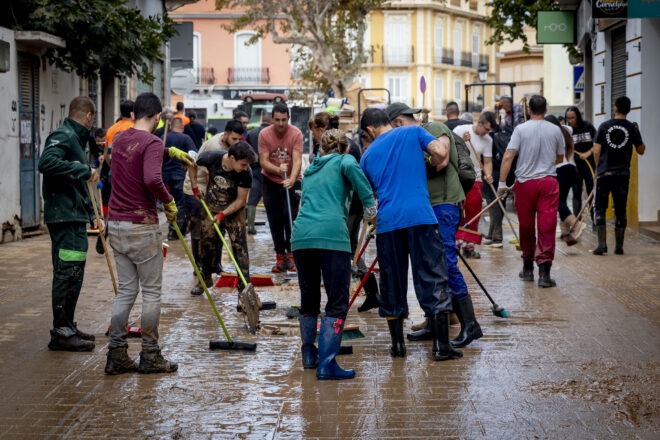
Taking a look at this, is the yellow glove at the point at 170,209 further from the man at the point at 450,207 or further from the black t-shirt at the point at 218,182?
the black t-shirt at the point at 218,182

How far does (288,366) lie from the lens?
260 inches

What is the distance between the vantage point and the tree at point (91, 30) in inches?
579

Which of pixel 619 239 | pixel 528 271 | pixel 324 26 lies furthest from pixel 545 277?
pixel 324 26

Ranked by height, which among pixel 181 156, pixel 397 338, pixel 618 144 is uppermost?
pixel 618 144

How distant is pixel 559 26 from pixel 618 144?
960 cm

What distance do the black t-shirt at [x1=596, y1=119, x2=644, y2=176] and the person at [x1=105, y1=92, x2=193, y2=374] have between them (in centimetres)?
724

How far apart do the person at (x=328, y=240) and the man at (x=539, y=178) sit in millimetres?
3818

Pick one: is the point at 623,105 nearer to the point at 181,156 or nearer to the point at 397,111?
the point at 397,111

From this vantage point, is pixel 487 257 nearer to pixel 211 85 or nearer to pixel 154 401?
pixel 154 401

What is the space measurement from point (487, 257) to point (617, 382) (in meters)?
6.32

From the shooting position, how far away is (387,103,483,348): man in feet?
23.3

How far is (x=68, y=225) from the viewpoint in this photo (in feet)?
23.4

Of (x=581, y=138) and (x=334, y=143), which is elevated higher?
(x=581, y=138)

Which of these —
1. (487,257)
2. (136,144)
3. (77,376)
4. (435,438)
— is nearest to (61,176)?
(136,144)
